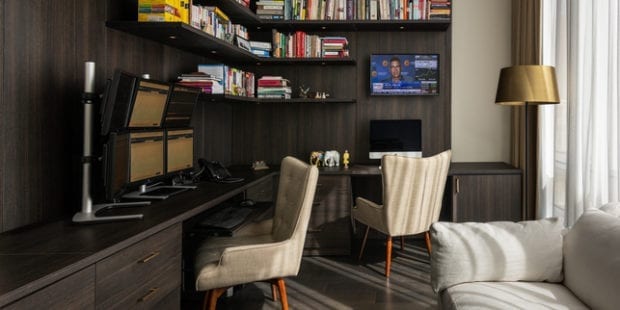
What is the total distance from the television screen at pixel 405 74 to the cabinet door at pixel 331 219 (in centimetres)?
111

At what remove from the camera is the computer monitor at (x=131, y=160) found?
237cm

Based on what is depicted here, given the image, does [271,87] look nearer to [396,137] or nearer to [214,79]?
[214,79]

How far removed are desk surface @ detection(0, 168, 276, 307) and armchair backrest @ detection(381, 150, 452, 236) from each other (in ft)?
5.48

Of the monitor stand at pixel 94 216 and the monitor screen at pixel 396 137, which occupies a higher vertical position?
the monitor screen at pixel 396 137

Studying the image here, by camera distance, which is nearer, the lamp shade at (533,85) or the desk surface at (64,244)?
the desk surface at (64,244)

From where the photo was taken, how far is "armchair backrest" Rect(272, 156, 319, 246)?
273cm

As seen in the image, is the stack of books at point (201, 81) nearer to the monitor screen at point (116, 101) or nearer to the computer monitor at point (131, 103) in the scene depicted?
the computer monitor at point (131, 103)

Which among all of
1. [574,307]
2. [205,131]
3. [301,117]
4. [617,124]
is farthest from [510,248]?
[301,117]

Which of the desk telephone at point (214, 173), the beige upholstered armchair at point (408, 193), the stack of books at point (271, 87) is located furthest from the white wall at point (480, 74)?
the desk telephone at point (214, 173)

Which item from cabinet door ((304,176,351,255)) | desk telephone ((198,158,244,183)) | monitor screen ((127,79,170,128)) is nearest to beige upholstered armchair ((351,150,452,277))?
cabinet door ((304,176,351,255))

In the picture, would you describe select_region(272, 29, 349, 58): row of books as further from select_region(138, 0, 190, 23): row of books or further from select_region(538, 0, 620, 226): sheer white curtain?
select_region(138, 0, 190, 23): row of books

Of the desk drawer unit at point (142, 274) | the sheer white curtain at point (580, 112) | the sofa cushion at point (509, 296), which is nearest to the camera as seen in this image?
the desk drawer unit at point (142, 274)

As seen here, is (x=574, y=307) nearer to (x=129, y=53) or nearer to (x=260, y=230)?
(x=260, y=230)

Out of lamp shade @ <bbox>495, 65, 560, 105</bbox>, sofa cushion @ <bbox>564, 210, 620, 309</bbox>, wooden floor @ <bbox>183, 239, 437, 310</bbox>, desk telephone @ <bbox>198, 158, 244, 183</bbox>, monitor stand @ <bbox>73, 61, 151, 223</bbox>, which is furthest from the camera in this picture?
desk telephone @ <bbox>198, 158, 244, 183</bbox>
